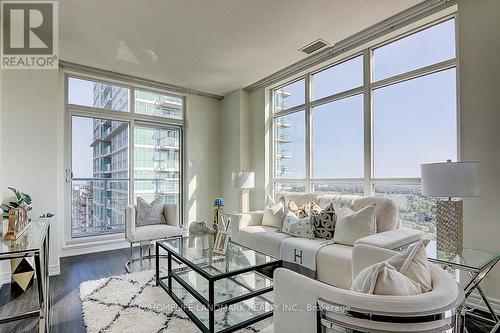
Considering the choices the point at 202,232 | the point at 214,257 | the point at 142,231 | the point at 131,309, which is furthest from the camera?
the point at 142,231

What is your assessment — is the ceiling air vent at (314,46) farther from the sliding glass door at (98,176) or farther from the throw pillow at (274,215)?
the sliding glass door at (98,176)

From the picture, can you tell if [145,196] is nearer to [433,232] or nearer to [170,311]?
[170,311]

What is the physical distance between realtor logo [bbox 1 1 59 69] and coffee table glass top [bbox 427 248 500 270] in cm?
395

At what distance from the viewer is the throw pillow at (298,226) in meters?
2.99

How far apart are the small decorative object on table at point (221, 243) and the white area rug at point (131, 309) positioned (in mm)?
581

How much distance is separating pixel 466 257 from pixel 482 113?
129cm

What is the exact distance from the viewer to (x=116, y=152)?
4.52 meters

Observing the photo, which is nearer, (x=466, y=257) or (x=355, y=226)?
(x=466, y=257)

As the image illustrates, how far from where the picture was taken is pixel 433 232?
2.76 m

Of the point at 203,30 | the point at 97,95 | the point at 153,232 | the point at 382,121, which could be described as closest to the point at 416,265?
the point at 382,121

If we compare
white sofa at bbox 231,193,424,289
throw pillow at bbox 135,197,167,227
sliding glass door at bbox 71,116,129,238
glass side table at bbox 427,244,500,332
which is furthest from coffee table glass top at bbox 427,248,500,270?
sliding glass door at bbox 71,116,129,238

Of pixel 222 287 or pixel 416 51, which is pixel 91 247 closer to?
pixel 222 287

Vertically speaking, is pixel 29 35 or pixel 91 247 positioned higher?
pixel 29 35

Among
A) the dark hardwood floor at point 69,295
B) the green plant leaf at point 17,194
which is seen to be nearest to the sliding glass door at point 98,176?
the dark hardwood floor at point 69,295
